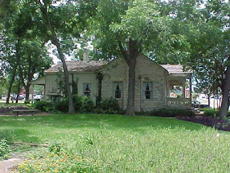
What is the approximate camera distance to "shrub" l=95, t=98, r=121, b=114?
933 inches

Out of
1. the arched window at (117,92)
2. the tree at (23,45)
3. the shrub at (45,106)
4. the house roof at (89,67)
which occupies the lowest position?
the shrub at (45,106)

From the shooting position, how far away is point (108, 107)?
78.5ft

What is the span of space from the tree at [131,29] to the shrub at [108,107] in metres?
2.45

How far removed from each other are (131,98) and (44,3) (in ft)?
31.4

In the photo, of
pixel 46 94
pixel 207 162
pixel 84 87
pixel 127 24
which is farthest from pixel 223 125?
pixel 46 94

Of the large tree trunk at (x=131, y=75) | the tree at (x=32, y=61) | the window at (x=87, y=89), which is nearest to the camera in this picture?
the large tree trunk at (x=131, y=75)

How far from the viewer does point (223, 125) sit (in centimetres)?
1546

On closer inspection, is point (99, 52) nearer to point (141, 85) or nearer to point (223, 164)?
point (141, 85)

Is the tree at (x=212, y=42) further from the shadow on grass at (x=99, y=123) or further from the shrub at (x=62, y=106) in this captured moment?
the shrub at (x=62, y=106)

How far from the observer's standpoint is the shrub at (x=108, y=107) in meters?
23.7

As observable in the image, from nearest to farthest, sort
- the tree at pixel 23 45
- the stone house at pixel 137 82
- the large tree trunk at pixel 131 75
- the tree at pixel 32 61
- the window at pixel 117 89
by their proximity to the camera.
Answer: the large tree trunk at pixel 131 75 → the tree at pixel 23 45 → the stone house at pixel 137 82 → the window at pixel 117 89 → the tree at pixel 32 61

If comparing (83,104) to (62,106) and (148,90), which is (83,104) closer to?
(62,106)

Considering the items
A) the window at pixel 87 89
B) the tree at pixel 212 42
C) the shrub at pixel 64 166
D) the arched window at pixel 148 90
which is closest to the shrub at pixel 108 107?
the arched window at pixel 148 90

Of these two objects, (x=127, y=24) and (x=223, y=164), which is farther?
(x=127, y=24)
